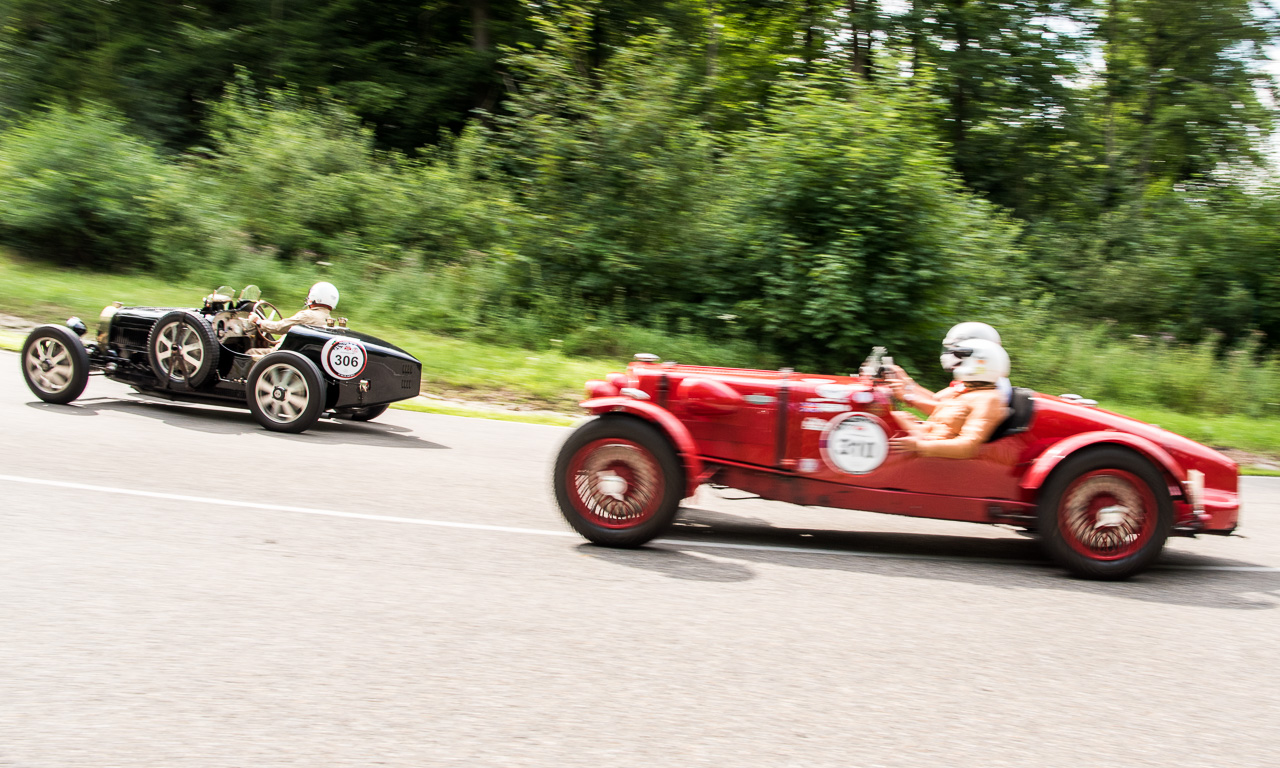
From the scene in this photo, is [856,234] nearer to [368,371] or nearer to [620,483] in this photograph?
[368,371]

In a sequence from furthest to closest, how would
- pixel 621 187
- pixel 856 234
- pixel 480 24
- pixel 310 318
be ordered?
pixel 480 24 → pixel 621 187 → pixel 856 234 → pixel 310 318

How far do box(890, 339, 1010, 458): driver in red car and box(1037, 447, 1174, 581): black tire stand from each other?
476mm

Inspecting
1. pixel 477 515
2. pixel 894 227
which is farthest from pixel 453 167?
pixel 477 515

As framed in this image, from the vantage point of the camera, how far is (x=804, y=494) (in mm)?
5699

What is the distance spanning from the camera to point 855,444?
18.4 ft

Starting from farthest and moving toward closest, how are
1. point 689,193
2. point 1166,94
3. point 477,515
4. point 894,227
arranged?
point 1166,94 < point 689,193 < point 894,227 < point 477,515

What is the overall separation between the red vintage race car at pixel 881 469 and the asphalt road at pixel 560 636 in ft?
0.94

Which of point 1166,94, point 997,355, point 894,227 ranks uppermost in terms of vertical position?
point 1166,94

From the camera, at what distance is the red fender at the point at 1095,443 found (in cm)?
537

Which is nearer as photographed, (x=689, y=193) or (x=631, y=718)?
(x=631, y=718)

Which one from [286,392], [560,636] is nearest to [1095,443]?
[560,636]

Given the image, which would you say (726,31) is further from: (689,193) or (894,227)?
(894,227)

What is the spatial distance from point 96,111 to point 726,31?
1628cm

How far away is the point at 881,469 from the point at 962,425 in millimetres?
530
